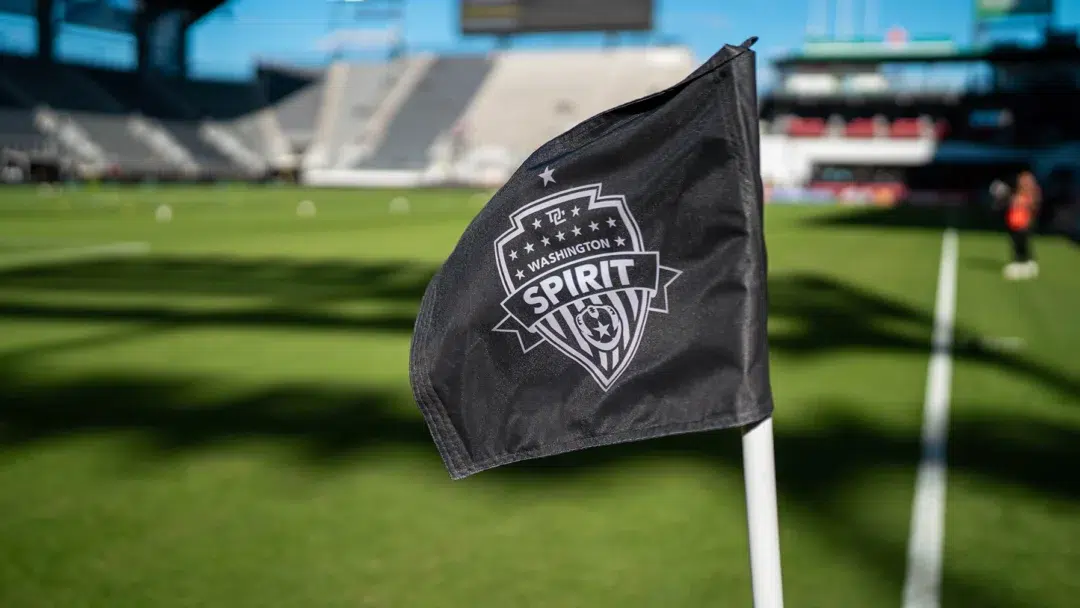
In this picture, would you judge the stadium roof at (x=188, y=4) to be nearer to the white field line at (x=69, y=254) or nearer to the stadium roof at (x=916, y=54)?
the stadium roof at (x=916, y=54)

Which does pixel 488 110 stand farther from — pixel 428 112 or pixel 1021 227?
pixel 1021 227

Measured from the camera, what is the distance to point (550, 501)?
5.52 m

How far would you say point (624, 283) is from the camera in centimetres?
228

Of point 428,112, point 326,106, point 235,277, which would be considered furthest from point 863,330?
point 326,106

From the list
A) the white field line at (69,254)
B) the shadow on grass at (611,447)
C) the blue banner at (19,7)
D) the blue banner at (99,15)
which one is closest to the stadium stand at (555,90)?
the blue banner at (99,15)

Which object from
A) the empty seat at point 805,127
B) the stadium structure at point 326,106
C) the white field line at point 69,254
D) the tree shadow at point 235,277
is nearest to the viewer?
the tree shadow at point 235,277

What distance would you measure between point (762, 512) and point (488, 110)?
79133 mm

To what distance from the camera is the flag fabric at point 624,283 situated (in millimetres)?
2234

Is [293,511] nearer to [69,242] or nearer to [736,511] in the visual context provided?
[736,511]

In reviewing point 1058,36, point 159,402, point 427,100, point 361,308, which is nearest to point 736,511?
point 159,402

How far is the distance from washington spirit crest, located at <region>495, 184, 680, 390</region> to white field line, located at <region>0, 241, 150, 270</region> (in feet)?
58.4

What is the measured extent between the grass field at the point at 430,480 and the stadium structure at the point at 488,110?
2127 inches

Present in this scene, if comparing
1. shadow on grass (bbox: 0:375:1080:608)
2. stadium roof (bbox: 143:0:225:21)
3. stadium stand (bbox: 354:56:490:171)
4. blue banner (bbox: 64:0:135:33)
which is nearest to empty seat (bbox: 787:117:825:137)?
stadium stand (bbox: 354:56:490:171)

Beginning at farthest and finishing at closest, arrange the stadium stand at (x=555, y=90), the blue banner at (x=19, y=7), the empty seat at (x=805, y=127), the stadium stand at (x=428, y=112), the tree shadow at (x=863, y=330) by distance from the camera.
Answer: the stadium stand at (x=428, y=112)
the stadium stand at (x=555, y=90)
the empty seat at (x=805, y=127)
the blue banner at (x=19, y=7)
the tree shadow at (x=863, y=330)
